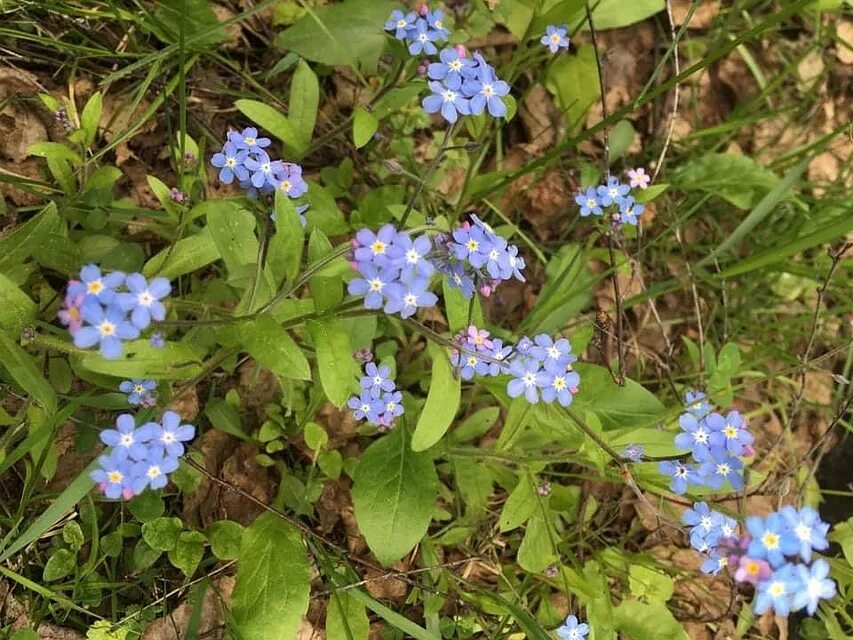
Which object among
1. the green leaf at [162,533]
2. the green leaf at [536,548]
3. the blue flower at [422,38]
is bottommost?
the green leaf at [162,533]

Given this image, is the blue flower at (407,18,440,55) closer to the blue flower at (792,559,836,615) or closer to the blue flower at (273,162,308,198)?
the blue flower at (273,162,308,198)

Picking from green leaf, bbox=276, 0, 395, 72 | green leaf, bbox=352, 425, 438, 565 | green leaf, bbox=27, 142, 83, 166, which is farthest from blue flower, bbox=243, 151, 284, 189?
green leaf, bbox=276, 0, 395, 72

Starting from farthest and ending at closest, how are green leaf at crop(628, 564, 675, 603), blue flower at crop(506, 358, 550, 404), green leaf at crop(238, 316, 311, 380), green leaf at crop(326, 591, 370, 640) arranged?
green leaf at crop(628, 564, 675, 603), green leaf at crop(326, 591, 370, 640), blue flower at crop(506, 358, 550, 404), green leaf at crop(238, 316, 311, 380)

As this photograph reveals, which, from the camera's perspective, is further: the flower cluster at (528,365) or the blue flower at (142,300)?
the flower cluster at (528,365)

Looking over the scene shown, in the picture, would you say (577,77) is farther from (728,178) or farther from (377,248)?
(377,248)

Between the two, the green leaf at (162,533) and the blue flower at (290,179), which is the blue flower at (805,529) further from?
the green leaf at (162,533)

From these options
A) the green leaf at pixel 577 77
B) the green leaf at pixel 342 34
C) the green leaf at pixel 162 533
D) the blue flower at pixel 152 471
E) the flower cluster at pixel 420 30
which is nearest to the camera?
the blue flower at pixel 152 471

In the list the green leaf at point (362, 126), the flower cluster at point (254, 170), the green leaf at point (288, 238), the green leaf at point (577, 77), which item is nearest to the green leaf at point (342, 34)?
the green leaf at point (362, 126)
